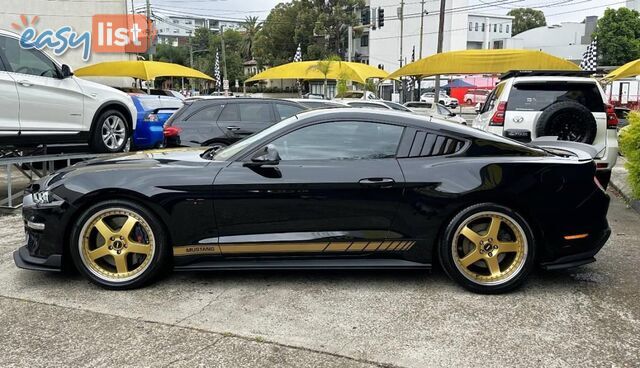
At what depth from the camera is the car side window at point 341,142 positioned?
164 inches

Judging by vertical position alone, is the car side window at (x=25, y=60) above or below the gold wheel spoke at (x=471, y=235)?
above

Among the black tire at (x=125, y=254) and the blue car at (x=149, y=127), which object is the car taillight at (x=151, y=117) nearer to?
the blue car at (x=149, y=127)

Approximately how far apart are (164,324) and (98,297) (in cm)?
77

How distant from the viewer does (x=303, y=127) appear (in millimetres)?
4203

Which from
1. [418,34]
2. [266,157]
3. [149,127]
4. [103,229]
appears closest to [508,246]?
[266,157]

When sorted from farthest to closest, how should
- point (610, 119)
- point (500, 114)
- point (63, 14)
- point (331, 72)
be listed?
point (63, 14) → point (331, 72) → point (500, 114) → point (610, 119)

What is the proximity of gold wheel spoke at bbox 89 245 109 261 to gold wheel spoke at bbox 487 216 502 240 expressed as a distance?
289 centimetres

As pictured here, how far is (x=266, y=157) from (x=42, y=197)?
1.76m

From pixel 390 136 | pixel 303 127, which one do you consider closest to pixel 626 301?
pixel 390 136

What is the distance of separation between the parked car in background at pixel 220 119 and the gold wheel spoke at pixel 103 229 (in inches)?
175

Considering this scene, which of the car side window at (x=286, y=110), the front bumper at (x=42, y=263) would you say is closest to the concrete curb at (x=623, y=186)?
the car side window at (x=286, y=110)

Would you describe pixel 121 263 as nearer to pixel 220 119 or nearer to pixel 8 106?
pixel 8 106

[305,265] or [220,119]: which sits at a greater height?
[220,119]

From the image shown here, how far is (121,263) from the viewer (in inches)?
160
